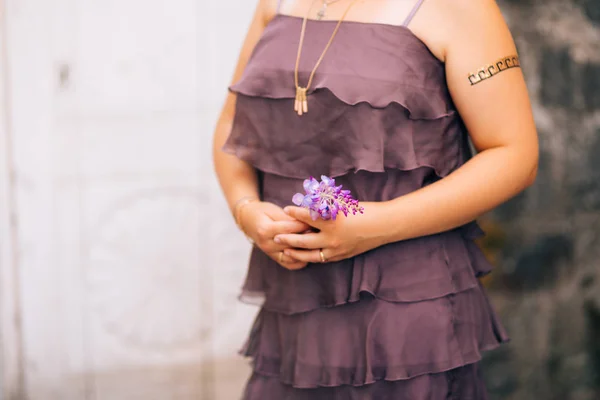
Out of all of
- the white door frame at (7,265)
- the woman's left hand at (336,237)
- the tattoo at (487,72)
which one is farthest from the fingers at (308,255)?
the white door frame at (7,265)

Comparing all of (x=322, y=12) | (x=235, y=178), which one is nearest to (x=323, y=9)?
(x=322, y=12)

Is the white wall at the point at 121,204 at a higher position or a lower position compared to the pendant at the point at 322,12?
lower

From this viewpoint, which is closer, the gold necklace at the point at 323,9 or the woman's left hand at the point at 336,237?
the woman's left hand at the point at 336,237

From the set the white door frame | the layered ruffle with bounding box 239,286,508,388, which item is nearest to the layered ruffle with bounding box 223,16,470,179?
the layered ruffle with bounding box 239,286,508,388

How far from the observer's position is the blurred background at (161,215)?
7.76 feet

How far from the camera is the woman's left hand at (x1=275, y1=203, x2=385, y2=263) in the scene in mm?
1396

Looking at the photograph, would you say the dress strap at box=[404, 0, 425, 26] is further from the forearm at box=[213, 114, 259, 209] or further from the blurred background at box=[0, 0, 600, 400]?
the blurred background at box=[0, 0, 600, 400]

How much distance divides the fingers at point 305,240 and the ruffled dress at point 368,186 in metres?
0.11

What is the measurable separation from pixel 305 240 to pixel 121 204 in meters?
1.32

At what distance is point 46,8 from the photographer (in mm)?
2439

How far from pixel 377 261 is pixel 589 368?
1326 mm

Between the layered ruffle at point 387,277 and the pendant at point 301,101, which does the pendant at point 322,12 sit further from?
the layered ruffle at point 387,277

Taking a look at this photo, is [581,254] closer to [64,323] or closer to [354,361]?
[354,361]

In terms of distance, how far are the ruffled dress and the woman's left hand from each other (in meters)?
0.07
